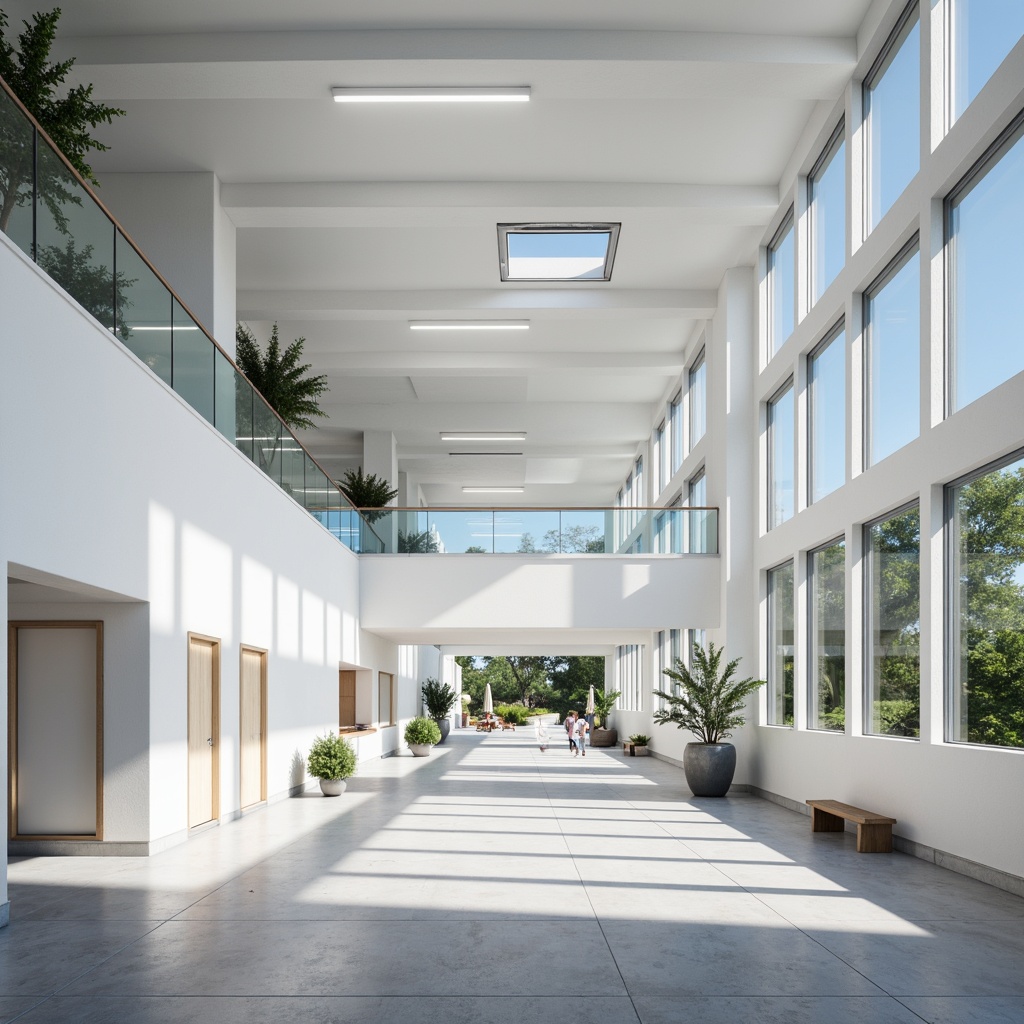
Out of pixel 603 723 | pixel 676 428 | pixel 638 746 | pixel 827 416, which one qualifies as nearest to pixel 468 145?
pixel 827 416

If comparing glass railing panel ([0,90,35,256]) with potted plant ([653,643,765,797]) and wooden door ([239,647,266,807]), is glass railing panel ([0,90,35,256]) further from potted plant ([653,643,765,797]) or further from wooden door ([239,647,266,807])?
potted plant ([653,643,765,797])

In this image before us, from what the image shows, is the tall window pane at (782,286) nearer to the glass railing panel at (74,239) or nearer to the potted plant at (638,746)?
the glass railing panel at (74,239)

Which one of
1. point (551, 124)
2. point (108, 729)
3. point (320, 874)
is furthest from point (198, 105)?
point (320, 874)

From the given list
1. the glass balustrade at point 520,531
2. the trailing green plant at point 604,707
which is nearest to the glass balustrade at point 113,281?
the glass balustrade at point 520,531

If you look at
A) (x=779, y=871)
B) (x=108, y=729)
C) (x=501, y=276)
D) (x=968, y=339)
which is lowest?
(x=779, y=871)

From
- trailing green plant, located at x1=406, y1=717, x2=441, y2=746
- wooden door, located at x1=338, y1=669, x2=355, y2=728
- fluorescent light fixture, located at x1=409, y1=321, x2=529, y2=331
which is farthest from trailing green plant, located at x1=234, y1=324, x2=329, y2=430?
trailing green plant, located at x1=406, y1=717, x2=441, y2=746

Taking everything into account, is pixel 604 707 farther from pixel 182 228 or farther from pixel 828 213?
pixel 182 228

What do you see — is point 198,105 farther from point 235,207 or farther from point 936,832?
point 936,832

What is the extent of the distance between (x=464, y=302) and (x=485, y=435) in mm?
8752

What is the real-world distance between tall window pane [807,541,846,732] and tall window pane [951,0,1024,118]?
493 cm

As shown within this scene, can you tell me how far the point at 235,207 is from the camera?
1358 centimetres

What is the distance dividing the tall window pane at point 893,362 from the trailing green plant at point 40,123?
6.96 metres

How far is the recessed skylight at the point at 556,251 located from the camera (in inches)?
588

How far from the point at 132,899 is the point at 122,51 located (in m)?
7.74
